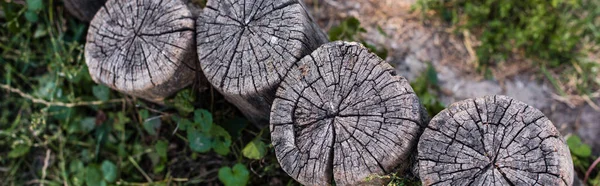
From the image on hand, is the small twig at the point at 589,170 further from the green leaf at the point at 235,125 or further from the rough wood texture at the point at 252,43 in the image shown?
the green leaf at the point at 235,125

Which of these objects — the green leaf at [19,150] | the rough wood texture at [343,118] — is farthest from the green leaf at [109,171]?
the rough wood texture at [343,118]

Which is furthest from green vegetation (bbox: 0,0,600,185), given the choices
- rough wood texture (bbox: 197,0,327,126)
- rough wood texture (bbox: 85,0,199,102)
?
rough wood texture (bbox: 197,0,327,126)

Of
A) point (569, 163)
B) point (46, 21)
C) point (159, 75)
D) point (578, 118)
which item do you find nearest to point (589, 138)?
point (578, 118)

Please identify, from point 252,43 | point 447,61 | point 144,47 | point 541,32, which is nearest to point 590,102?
point 541,32

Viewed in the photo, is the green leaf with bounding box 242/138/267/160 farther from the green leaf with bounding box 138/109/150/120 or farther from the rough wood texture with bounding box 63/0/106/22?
the rough wood texture with bounding box 63/0/106/22

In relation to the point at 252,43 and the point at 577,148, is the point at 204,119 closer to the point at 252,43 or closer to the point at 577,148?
the point at 252,43

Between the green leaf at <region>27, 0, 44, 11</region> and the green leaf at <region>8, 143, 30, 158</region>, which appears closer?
the green leaf at <region>27, 0, 44, 11</region>
